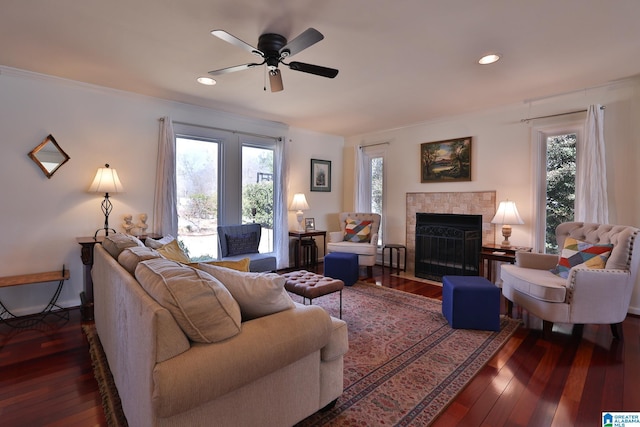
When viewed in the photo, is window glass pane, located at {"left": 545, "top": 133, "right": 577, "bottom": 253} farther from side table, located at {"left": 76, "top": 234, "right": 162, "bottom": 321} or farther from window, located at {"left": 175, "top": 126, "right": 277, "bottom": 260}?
side table, located at {"left": 76, "top": 234, "right": 162, "bottom": 321}

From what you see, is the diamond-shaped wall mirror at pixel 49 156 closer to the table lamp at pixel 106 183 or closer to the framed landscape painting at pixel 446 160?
the table lamp at pixel 106 183

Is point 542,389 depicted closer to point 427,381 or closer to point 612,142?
point 427,381

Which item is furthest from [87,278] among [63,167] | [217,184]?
[217,184]

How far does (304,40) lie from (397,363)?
2.45 m

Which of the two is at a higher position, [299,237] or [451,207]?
[451,207]

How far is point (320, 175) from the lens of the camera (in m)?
5.96

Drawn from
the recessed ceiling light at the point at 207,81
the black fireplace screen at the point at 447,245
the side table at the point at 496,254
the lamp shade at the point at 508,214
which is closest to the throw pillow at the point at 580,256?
the side table at the point at 496,254

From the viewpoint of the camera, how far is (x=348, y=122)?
201 inches

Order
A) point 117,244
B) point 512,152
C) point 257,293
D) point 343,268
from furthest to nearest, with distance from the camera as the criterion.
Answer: point 343,268, point 512,152, point 117,244, point 257,293

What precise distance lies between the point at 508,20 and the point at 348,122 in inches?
120

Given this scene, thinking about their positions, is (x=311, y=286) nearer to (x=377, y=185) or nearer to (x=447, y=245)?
(x=447, y=245)

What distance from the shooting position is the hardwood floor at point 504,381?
1.76 meters

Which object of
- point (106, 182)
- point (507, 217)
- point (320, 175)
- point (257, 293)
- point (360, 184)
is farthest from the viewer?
point (320, 175)

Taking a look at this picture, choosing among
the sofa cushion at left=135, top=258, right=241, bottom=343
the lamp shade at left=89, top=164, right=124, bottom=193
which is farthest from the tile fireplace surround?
the lamp shade at left=89, top=164, right=124, bottom=193
